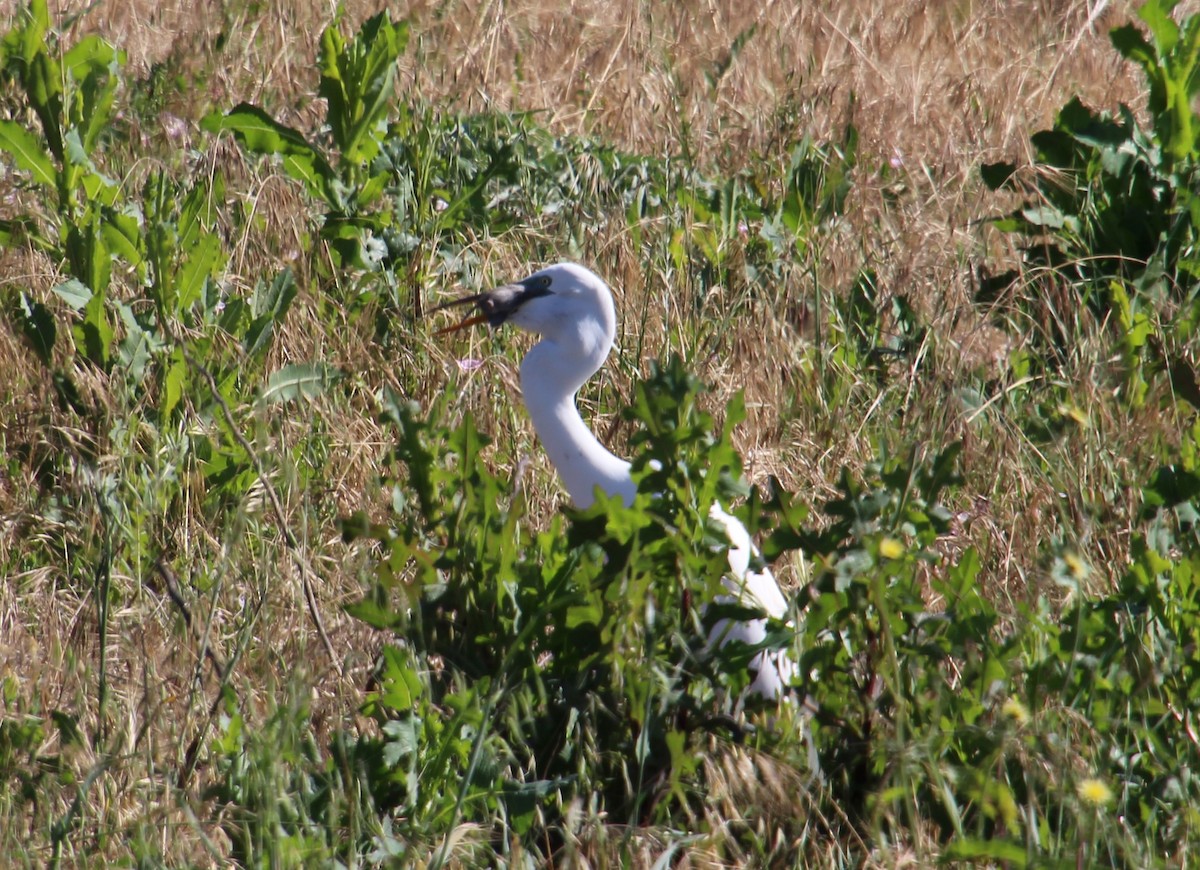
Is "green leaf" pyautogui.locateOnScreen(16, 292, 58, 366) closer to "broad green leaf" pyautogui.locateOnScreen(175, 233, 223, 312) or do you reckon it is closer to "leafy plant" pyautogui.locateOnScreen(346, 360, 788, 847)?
"broad green leaf" pyautogui.locateOnScreen(175, 233, 223, 312)

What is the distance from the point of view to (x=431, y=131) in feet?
13.7

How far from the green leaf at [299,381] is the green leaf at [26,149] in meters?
0.67

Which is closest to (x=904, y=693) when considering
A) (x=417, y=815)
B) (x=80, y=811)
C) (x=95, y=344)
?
(x=417, y=815)

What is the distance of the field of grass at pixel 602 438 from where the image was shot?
82.0 inches

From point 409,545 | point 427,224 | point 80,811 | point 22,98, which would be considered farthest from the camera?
point 22,98

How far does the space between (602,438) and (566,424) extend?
69 cm

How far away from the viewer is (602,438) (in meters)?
3.53

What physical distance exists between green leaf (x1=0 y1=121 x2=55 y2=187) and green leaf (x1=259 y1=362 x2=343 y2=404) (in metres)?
0.67

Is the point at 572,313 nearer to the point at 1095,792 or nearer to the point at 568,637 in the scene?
the point at 568,637

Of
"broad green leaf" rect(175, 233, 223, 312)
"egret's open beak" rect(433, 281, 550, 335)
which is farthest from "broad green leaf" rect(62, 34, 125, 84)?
"egret's open beak" rect(433, 281, 550, 335)

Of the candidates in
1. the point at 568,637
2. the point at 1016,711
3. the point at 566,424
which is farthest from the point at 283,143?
the point at 1016,711

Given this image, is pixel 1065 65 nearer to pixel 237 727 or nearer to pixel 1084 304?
pixel 1084 304

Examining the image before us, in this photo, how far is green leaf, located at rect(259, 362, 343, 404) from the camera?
337 centimetres

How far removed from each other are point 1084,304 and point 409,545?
204cm
